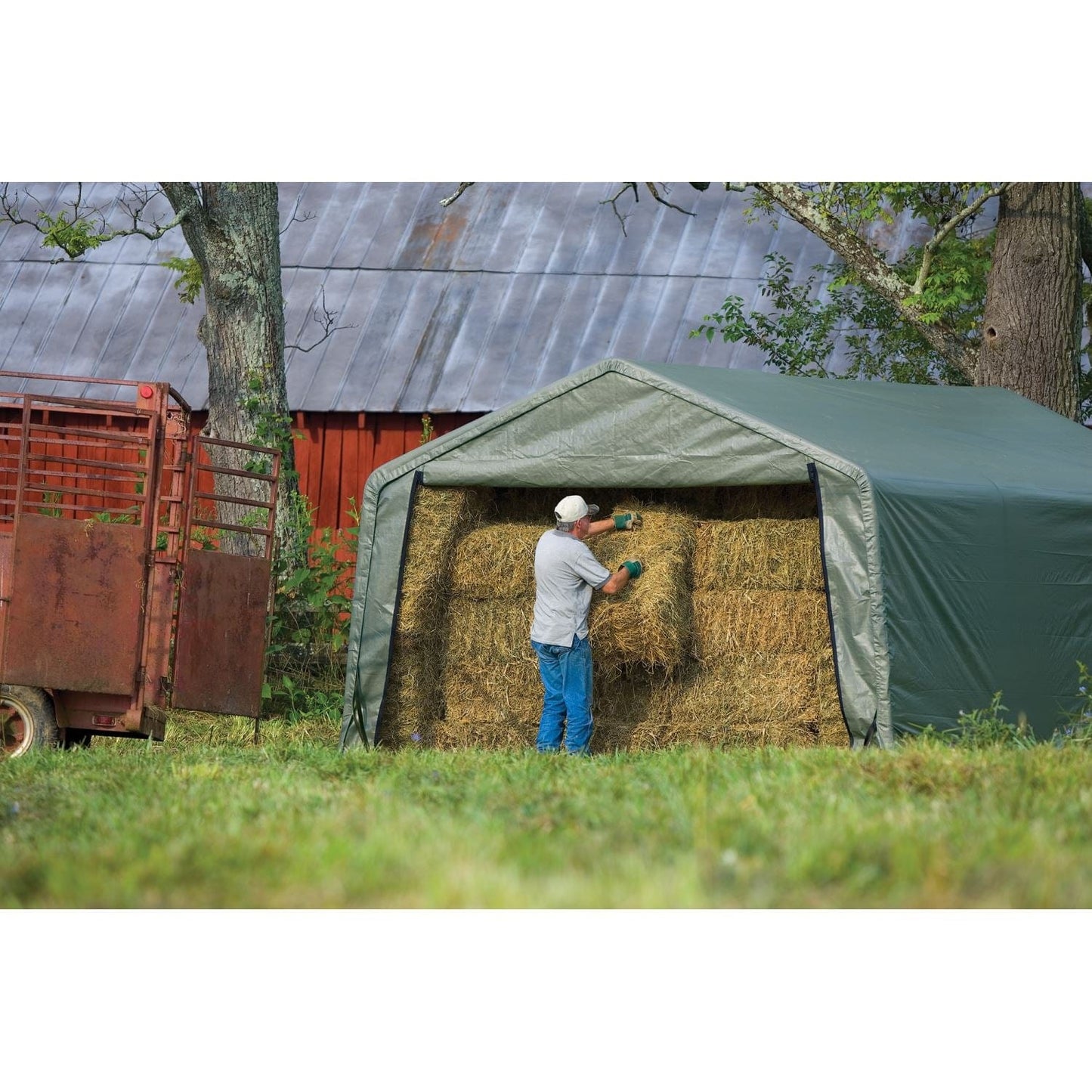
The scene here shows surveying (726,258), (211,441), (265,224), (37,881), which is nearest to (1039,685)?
(211,441)

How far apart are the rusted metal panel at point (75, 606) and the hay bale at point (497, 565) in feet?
7.71

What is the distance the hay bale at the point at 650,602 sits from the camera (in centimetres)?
1032

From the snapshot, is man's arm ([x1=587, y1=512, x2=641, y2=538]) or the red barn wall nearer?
man's arm ([x1=587, y1=512, x2=641, y2=538])

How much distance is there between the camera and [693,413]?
10336 millimetres

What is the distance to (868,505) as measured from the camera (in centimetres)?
935

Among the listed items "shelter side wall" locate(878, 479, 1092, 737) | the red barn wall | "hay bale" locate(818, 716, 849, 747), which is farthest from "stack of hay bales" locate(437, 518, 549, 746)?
the red barn wall

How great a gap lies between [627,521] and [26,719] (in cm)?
436

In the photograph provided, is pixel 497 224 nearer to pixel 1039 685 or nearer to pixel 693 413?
pixel 693 413

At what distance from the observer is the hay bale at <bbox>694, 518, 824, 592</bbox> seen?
10641 mm

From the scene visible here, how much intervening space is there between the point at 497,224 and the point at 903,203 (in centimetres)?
756

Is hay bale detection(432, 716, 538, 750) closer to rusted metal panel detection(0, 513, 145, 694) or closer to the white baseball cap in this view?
the white baseball cap

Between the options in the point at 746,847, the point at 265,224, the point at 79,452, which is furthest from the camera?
the point at 79,452

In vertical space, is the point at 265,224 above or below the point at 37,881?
above

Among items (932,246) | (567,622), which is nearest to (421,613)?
(567,622)
